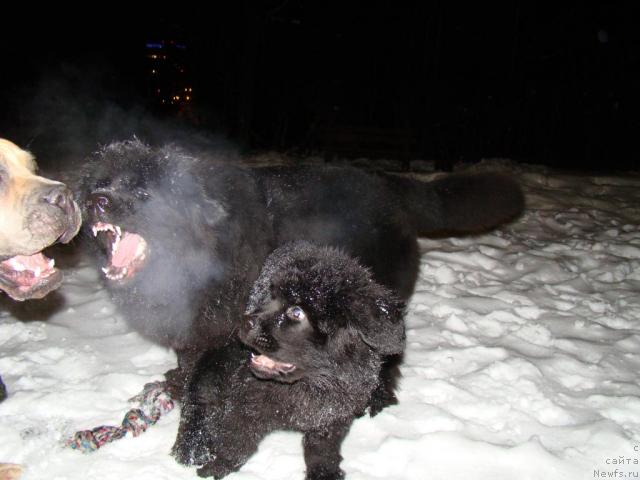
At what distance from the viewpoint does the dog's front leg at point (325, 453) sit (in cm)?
262

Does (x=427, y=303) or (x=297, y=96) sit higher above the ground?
(x=297, y=96)

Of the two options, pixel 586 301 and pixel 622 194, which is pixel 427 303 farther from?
pixel 622 194

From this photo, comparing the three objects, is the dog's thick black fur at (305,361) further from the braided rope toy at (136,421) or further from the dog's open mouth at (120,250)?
the dog's open mouth at (120,250)

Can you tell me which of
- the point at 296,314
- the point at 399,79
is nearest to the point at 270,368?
the point at 296,314

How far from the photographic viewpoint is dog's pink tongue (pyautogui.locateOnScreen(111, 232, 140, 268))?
9.18 feet

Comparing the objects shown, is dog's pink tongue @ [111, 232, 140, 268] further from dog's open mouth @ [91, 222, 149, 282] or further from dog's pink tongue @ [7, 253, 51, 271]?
dog's pink tongue @ [7, 253, 51, 271]

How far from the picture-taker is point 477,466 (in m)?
2.78

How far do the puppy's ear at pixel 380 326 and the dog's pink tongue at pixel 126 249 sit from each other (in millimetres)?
1334

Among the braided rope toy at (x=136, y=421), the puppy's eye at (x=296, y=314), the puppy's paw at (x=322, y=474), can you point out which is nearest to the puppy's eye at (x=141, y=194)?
the puppy's eye at (x=296, y=314)

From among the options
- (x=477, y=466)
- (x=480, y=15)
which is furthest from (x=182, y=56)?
(x=477, y=466)

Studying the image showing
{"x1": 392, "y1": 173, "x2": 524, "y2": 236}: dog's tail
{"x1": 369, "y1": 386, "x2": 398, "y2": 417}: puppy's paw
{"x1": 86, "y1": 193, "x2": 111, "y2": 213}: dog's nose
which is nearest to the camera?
{"x1": 86, "y1": 193, "x2": 111, "y2": 213}: dog's nose

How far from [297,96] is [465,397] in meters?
10.2

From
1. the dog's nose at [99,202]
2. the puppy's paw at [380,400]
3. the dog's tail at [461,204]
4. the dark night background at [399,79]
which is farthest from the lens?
the dark night background at [399,79]

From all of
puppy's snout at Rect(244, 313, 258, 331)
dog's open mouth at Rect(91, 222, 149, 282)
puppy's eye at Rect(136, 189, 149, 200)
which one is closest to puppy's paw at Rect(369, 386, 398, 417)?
puppy's snout at Rect(244, 313, 258, 331)
